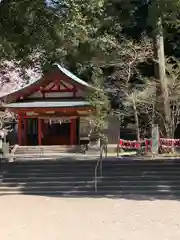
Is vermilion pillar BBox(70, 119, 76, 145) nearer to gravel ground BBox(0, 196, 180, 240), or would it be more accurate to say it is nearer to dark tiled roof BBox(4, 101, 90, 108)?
dark tiled roof BBox(4, 101, 90, 108)

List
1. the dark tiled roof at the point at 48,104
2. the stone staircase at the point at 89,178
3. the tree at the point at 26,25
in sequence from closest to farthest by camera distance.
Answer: the tree at the point at 26,25, the stone staircase at the point at 89,178, the dark tiled roof at the point at 48,104

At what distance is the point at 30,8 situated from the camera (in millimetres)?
12422

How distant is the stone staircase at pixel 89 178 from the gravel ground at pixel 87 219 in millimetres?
1516

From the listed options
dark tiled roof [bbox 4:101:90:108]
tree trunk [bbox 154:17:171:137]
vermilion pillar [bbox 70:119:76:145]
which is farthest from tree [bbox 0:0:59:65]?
vermilion pillar [bbox 70:119:76:145]

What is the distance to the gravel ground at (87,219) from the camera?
843 cm

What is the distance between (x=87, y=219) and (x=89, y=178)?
6.20 metres

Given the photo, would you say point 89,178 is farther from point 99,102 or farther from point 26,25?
point 99,102

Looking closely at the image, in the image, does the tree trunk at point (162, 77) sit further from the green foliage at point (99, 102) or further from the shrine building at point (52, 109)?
the shrine building at point (52, 109)

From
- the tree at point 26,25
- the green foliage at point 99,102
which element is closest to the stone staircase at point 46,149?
the green foliage at point 99,102

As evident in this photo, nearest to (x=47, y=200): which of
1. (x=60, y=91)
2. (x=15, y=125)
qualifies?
(x=60, y=91)

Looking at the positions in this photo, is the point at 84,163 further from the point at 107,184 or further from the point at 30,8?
the point at 30,8

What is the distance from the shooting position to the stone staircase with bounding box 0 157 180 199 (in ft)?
48.4

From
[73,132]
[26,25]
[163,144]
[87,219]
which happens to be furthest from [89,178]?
[73,132]

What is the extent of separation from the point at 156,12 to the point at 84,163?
687 cm
